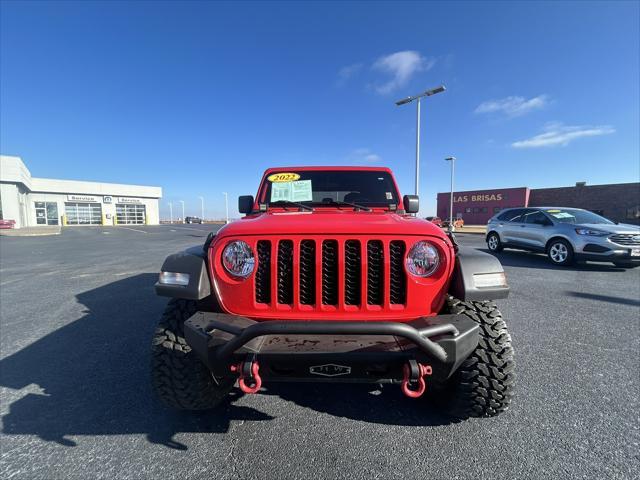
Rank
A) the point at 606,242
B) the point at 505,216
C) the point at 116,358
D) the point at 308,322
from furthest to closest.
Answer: the point at 505,216, the point at 606,242, the point at 116,358, the point at 308,322

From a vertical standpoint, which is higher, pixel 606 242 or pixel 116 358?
pixel 606 242

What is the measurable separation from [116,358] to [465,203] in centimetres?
4009

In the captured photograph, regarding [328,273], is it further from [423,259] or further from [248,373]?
[248,373]

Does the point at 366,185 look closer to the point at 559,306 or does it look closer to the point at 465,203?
the point at 559,306

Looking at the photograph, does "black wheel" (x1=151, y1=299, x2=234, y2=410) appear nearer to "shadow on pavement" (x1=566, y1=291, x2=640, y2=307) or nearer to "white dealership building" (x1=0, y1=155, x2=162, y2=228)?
"shadow on pavement" (x1=566, y1=291, x2=640, y2=307)

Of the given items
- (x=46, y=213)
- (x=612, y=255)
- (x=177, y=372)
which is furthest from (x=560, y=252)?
(x=46, y=213)

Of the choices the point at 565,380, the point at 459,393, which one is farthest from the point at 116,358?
the point at 565,380

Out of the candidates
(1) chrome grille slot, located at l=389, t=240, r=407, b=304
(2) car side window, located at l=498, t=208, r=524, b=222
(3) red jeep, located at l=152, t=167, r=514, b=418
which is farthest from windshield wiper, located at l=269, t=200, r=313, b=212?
(2) car side window, located at l=498, t=208, r=524, b=222

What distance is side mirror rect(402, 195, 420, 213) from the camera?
2994mm

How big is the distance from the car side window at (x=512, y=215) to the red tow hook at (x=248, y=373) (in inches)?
385

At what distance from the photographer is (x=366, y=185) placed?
3.27m

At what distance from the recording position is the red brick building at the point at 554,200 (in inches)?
979

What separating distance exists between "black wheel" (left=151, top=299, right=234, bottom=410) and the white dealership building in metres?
40.0

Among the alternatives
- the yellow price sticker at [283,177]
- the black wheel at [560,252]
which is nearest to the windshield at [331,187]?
the yellow price sticker at [283,177]
